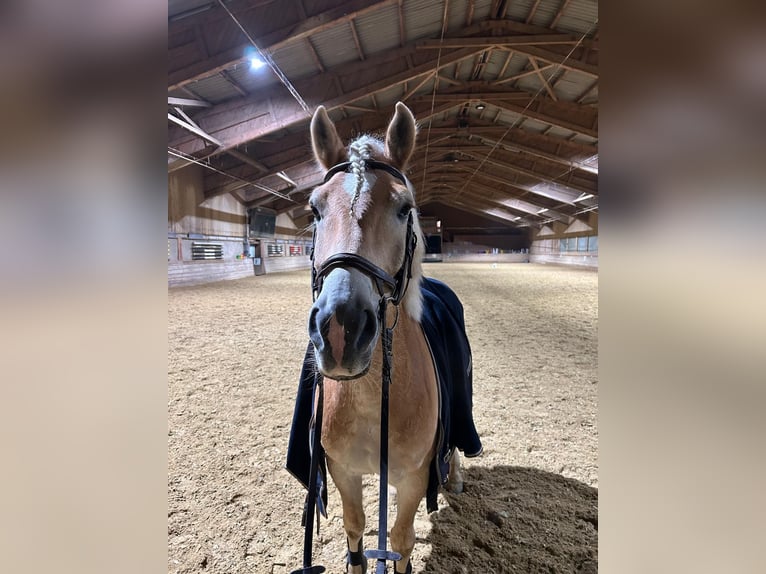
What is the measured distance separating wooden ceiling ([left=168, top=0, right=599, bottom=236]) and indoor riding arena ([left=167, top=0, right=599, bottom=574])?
4cm

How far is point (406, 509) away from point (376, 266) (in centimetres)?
104

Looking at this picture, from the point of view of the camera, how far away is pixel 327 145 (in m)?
1.34

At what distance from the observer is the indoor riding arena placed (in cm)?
175

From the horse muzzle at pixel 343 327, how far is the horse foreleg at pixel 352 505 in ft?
2.31

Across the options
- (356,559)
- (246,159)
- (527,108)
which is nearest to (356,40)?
(246,159)

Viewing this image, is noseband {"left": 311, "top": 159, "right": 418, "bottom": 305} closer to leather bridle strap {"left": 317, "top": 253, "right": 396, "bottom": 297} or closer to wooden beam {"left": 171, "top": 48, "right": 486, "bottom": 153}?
leather bridle strap {"left": 317, "top": 253, "right": 396, "bottom": 297}

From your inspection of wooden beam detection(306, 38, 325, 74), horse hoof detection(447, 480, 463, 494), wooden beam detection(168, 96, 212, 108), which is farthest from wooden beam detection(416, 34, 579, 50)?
Answer: horse hoof detection(447, 480, 463, 494)

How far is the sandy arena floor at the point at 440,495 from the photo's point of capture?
166 cm

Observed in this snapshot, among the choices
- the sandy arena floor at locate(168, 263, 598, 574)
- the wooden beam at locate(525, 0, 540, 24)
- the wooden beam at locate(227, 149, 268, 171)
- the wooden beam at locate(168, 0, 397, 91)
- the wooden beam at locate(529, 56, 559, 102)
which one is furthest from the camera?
the wooden beam at locate(227, 149, 268, 171)
